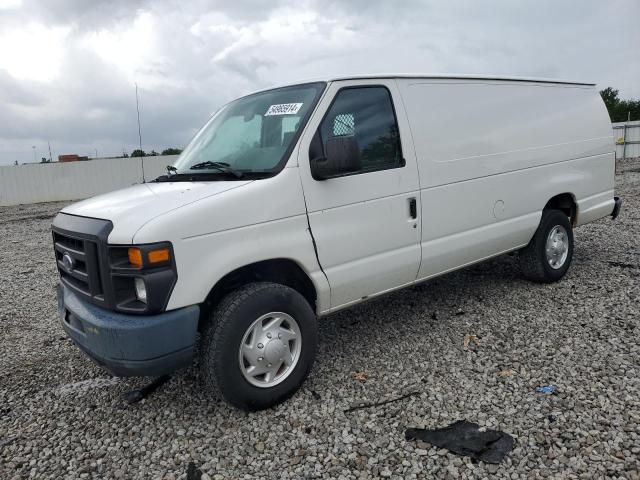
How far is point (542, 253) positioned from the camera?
5.20 metres

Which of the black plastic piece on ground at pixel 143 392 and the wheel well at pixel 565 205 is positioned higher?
the wheel well at pixel 565 205

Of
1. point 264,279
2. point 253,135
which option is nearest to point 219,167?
point 253,135

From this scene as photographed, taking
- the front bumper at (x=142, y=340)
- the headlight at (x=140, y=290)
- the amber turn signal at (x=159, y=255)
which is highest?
the amber turn signal at (x=159, y=255)

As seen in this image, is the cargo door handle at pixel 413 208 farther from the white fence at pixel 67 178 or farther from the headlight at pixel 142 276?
the white fence at pixel 67 178

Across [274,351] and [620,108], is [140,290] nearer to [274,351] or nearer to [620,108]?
[274,351]

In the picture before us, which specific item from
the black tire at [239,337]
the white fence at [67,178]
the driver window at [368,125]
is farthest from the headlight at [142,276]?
the white fence at [67,178]

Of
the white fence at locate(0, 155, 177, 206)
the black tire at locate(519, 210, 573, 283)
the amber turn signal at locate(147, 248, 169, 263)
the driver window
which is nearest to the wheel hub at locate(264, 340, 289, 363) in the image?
the amber turn signal at locate(147, 248, 169, 263)

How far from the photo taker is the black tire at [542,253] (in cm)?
516

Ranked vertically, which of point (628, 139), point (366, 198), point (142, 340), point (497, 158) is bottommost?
point (142, 340)

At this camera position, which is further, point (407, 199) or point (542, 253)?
point (542, 253)

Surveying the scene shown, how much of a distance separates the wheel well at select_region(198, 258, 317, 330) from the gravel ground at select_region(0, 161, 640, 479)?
2.26 ft

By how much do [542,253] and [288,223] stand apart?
326 centimetres

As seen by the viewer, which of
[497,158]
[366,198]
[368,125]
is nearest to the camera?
[366,198]

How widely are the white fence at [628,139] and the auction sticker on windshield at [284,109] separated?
26080mm
